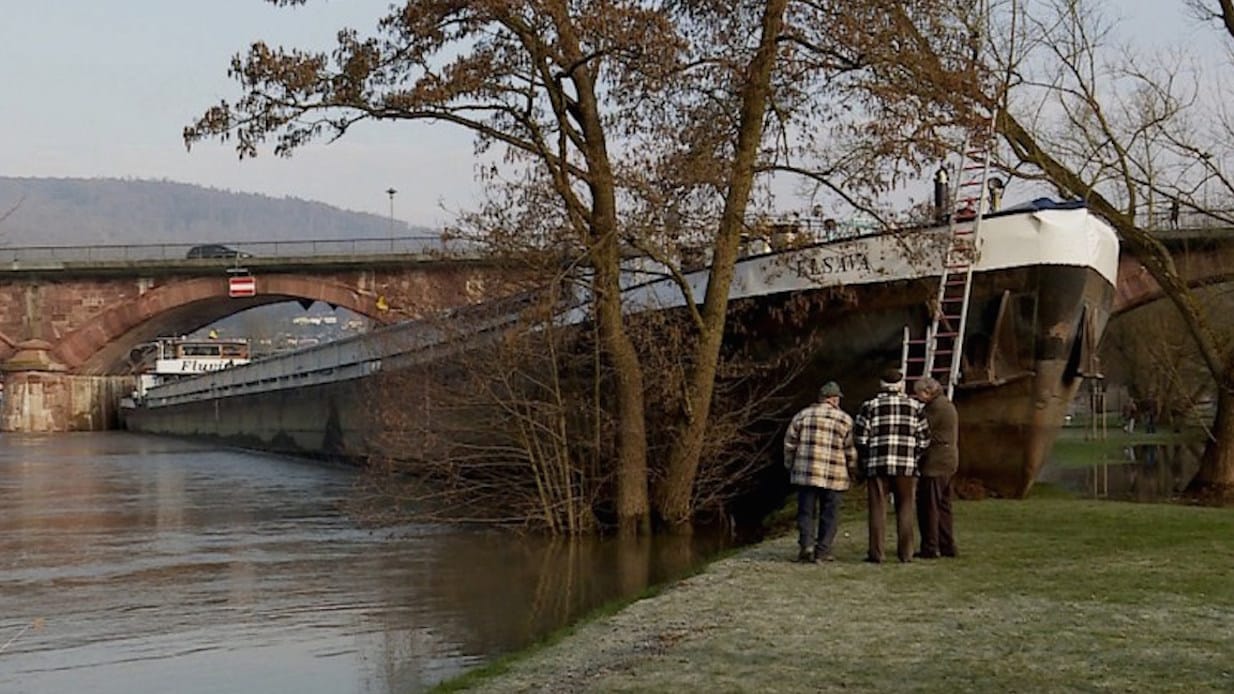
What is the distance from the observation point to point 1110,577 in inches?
453

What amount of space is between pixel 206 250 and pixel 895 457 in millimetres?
66164

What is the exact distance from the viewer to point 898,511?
1272 cm

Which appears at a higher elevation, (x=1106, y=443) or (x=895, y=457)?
(x=895, y=457)

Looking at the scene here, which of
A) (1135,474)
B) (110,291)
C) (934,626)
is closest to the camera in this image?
(934,626)

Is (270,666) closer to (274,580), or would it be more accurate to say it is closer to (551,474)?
(274,580)

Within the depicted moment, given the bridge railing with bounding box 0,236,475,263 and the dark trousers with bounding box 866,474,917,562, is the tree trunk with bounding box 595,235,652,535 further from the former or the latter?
the bridge railing with bounding box 0,236,475,263

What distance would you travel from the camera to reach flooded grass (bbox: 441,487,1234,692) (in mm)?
8086

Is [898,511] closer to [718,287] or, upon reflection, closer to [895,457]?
[895,457]

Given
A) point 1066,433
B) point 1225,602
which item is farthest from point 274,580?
point 1066,433

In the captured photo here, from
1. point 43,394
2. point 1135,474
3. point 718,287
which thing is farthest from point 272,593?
point 43,394

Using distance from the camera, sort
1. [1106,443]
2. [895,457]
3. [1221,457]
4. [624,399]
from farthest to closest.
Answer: [1106,443] < [1221,457] < [624,399] < [895,457]

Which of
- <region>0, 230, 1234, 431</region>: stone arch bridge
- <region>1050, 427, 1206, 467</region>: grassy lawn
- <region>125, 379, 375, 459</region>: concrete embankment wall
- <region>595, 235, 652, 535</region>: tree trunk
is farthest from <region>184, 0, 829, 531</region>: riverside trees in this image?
<region>0, 230, 1234, 431</region>: stone arch bridge

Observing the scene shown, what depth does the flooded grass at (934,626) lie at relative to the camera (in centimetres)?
809

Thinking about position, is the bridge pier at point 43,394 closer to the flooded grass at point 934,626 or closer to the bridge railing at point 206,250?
the bridge railing at point 206,250
